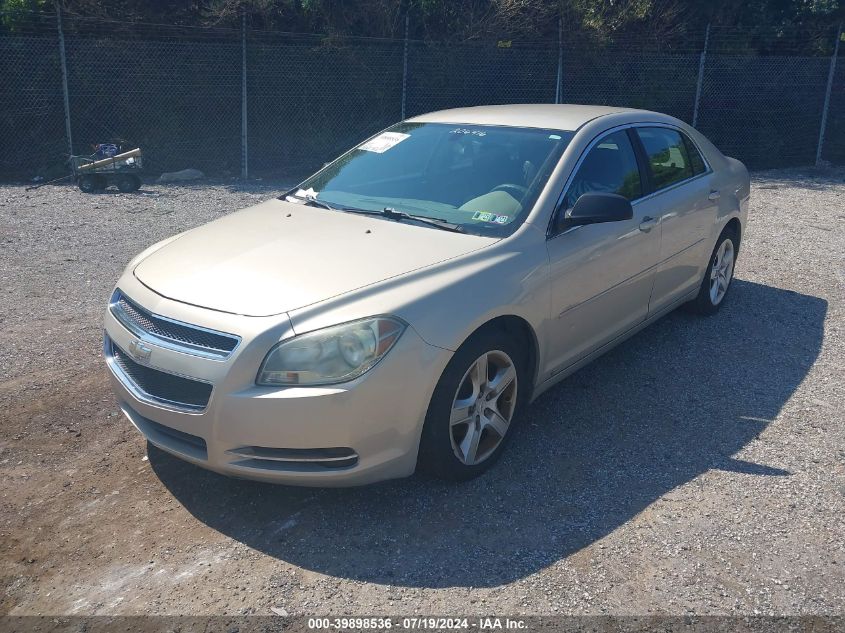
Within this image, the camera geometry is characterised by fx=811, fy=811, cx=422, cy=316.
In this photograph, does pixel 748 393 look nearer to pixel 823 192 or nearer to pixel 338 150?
pixel 823 192

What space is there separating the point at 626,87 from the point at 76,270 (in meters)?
11.3

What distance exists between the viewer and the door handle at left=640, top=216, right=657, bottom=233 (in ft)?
16.6

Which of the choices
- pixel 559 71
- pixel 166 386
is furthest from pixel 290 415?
pixel 559 71

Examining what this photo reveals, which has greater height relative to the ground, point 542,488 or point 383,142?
point 383,142

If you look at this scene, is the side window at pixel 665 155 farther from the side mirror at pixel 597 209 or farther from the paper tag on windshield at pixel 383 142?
the paper tag on windshield at pixel 383 142

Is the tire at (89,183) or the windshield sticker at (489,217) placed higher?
the windshield sticker at (489,217)

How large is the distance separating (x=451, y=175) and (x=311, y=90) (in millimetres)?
10492

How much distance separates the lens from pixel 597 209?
14.2 feet

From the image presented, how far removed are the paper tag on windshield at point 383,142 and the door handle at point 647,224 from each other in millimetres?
1623

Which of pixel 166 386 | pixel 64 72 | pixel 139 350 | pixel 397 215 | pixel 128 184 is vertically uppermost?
pixel 64 72

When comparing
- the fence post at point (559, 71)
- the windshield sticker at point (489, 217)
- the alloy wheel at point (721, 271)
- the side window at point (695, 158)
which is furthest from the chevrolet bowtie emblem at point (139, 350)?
the fence post at point (559, 71)

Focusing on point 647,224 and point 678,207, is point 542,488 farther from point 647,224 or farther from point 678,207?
point 678,207

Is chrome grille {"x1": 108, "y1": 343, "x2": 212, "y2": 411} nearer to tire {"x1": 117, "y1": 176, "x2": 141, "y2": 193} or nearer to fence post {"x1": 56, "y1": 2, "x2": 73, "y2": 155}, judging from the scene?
tire {"x1": 117, "y1": 176, "x2": 141, "y2": 193}

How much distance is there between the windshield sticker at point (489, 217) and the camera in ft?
14.1
